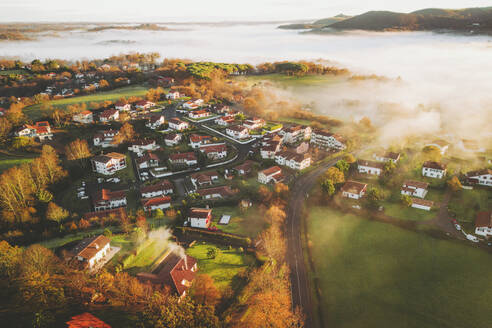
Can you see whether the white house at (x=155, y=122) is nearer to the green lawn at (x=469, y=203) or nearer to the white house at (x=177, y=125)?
the white house at (x=177, y=125)

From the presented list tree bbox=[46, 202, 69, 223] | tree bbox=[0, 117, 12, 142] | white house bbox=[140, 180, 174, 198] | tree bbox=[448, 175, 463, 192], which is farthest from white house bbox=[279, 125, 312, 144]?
tree bbox=[0, 117, 12, 142]

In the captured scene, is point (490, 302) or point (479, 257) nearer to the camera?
point (490, 302)

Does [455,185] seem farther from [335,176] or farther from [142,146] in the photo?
[142,146]

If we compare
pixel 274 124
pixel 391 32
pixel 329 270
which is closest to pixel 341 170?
pixel 329 270

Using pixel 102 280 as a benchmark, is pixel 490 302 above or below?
below

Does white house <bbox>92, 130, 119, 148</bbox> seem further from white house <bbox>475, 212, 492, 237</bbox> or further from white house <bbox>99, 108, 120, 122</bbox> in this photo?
white house <bbox>475, 212, 492, 237</bbox>

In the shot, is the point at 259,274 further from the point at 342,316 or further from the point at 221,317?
the point at 342,316

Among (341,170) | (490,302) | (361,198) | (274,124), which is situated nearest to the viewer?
(490,302)

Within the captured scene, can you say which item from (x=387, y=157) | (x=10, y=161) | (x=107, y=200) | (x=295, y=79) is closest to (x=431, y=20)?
(x=387, y=157)
